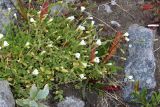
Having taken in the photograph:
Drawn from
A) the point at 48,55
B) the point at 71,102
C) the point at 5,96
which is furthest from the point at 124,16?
the point at 5,96

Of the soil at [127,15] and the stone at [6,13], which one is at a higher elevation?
the stone at [6,13]

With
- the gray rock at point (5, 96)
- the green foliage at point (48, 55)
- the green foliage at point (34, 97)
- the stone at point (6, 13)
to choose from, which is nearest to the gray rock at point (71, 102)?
the green foliage at point (48, 55)

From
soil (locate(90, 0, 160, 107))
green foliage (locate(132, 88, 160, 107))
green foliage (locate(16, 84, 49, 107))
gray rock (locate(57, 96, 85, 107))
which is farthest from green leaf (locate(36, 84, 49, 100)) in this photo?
soil (locate(90, 0, 160, 107))

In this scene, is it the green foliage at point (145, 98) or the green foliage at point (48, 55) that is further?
the green foliage at point (145, 98)

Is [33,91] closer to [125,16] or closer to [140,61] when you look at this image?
[140,61]

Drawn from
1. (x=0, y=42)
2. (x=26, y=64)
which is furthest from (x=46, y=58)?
(x=0, y=42)

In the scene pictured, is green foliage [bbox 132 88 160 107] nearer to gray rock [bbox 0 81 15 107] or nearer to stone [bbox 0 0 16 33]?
gray rock [bbox 0 81 15 107]

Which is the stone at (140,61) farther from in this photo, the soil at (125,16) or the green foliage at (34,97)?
the green foliage at (34,97)

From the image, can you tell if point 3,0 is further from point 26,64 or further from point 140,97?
point 140,97
